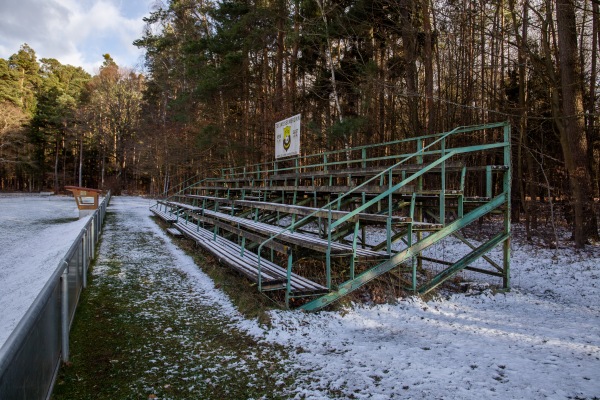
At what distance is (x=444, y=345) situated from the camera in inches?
170

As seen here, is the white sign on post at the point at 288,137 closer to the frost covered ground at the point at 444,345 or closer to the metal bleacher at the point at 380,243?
the metal bleacher at the point at 380,243

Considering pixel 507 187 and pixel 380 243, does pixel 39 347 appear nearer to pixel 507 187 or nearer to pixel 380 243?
pixel 380 243

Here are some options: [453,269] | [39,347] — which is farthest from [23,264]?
[453,269]

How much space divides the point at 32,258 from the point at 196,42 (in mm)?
15703

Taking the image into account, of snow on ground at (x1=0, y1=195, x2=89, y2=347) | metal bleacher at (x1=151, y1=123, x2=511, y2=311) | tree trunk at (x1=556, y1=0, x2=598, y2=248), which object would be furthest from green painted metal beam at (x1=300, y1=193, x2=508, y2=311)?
tree trunk at (x1=556, y1=0, x2=598, y2=248)

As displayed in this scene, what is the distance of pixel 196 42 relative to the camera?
20641 mm

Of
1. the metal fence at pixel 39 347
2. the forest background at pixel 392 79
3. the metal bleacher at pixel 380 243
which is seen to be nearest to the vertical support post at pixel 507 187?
the metal bleacher at pixel 380 243

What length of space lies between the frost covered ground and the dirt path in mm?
91

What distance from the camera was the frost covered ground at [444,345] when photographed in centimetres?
336

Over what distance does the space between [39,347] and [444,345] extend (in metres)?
4.00

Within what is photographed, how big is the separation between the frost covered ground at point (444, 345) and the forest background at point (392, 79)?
15.5ft

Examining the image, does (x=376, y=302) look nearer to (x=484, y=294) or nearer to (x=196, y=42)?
(x=484, y=294)

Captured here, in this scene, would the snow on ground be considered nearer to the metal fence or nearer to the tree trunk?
the metal fence

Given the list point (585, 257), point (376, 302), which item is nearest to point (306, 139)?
point (585, 257)
